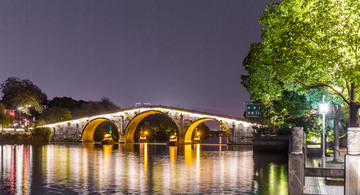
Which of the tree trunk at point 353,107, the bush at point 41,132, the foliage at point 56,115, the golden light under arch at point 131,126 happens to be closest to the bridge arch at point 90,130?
the golden light under arch at point 131,126

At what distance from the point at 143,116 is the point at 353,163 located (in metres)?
77.5

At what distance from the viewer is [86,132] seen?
92.6m

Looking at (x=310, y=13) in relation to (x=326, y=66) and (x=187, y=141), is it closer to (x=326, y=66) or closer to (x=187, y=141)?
(x=326, y=66)

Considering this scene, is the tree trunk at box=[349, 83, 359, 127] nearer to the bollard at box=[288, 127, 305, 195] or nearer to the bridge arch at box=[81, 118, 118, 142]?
the bollard at box=[288, 127, 305, 195]

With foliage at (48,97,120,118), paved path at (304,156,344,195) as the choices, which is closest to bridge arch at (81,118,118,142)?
foliage at (48,97,120,118)

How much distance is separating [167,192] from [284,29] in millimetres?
9107

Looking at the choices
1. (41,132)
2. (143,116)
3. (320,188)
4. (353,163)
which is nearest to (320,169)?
(353,163)

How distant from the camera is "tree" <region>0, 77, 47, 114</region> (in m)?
94.4

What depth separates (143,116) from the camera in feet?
288

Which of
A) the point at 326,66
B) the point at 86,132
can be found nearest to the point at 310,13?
the point at 326,66

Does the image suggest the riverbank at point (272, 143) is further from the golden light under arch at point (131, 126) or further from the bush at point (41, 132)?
the bush at point (41, 132)

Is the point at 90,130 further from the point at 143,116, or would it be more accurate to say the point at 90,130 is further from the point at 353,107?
the point at 353,107

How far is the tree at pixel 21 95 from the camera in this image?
3716 inches

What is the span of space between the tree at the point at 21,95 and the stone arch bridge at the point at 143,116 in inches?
264
